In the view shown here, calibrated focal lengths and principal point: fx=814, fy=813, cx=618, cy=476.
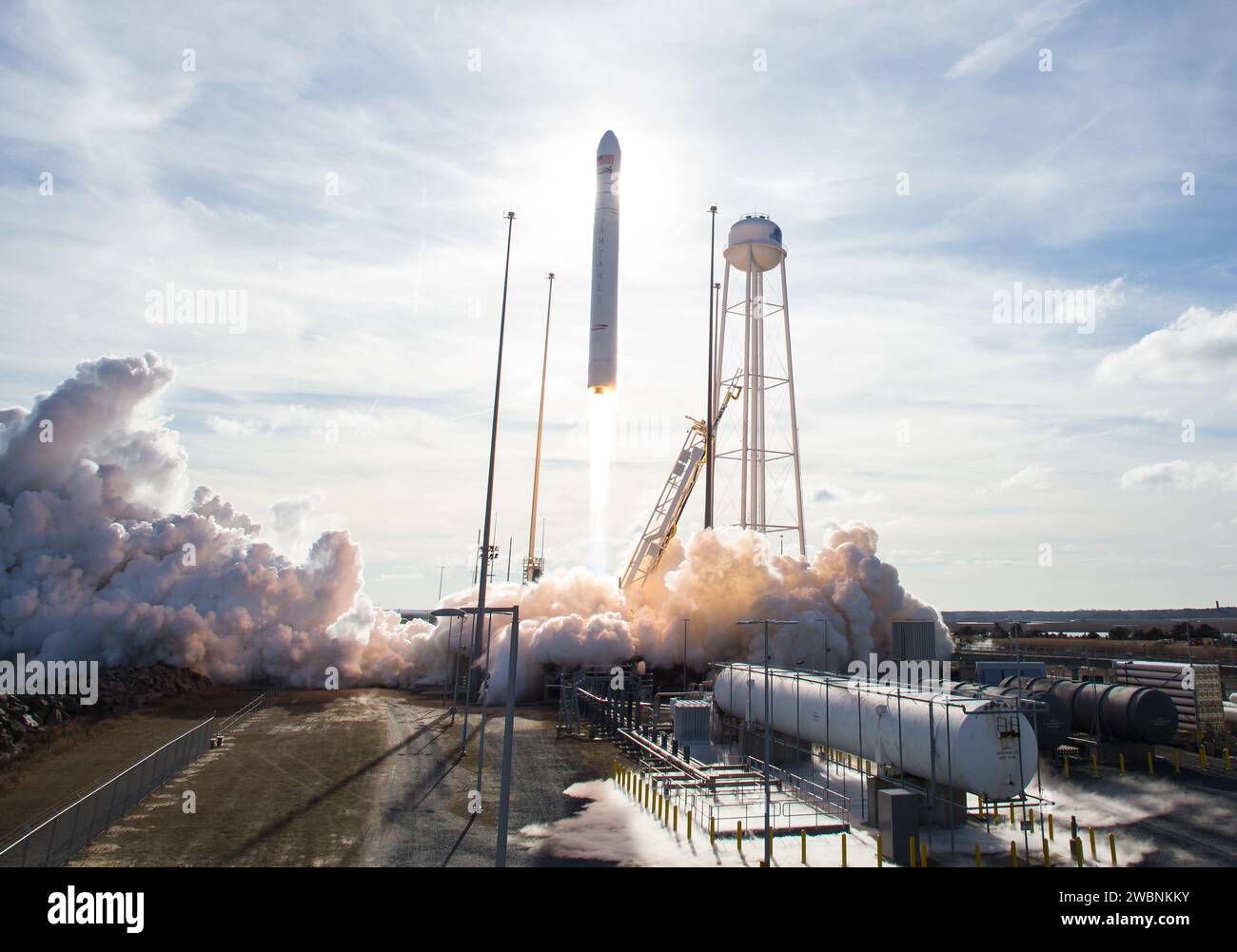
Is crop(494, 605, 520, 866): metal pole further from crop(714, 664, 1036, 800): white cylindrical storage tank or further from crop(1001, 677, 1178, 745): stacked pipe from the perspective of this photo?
crop(1001, 677, 1178, 745): stacked pipe

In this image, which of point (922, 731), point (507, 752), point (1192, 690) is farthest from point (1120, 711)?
point (507, 752)

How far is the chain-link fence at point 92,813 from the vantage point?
1718 cm

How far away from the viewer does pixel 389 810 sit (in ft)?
81.3

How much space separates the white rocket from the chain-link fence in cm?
2805

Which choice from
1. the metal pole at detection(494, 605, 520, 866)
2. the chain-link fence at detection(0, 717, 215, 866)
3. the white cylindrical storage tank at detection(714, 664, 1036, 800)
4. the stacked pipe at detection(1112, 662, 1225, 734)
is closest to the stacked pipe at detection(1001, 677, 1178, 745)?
the stacked pipe at detection(1112, 662, 1225, 734)

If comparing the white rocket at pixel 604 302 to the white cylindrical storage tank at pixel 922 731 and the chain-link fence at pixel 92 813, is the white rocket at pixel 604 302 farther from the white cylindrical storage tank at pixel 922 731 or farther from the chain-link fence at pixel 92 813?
the chain-link fence at pixel 92 813

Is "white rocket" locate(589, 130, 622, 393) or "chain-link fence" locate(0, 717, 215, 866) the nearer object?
"chain-link fence" locate(0, 717, 215, 866)

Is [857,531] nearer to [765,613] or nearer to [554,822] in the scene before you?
[765,613]

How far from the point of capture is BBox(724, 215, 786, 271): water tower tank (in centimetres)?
5591

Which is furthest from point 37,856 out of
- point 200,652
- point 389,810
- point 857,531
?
point 857,531

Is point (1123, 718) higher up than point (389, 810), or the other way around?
point (1123, 718)

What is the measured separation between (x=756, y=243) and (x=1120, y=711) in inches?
1428
